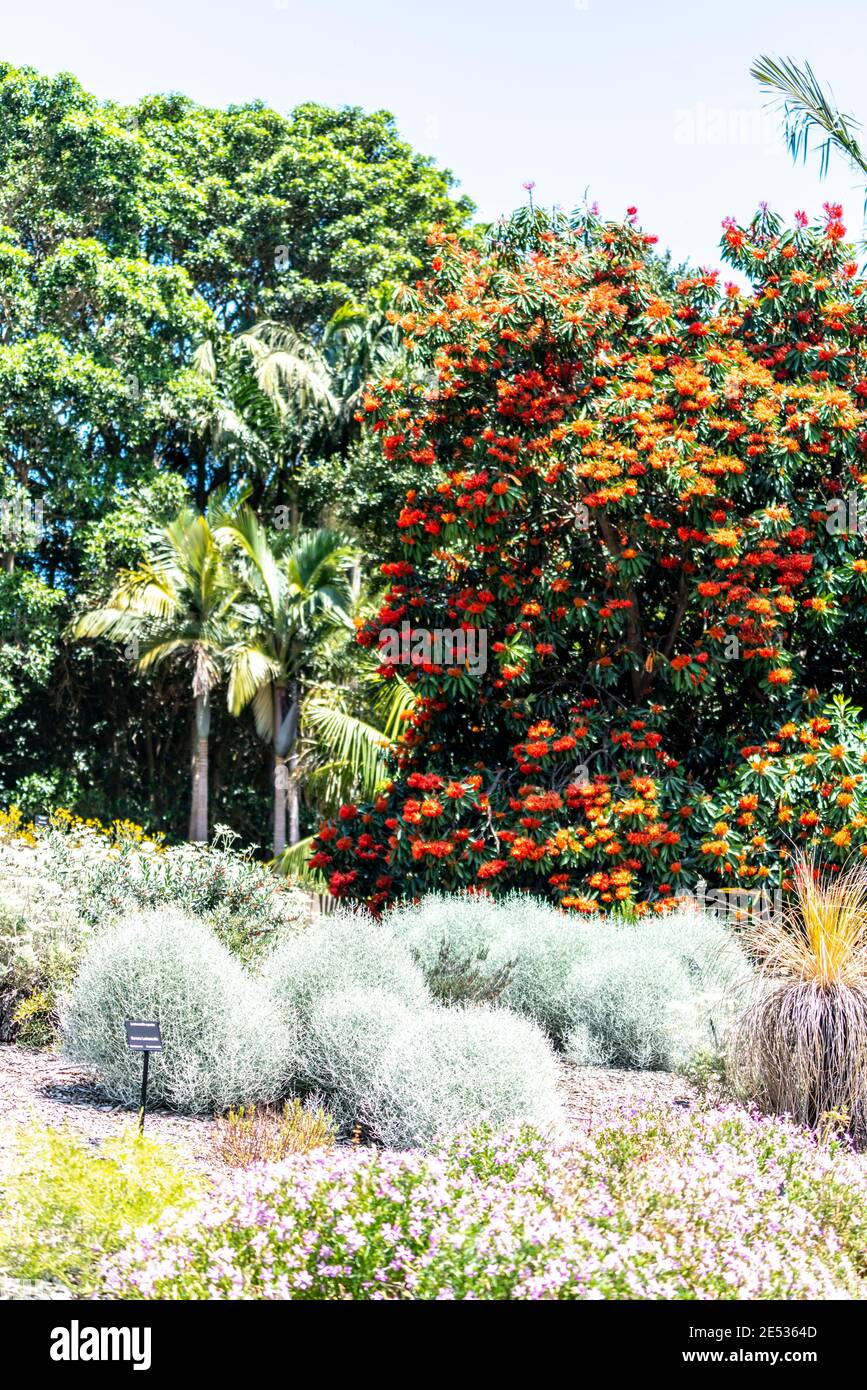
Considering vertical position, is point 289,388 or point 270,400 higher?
point 289,388

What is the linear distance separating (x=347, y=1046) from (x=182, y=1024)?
32.3 inches

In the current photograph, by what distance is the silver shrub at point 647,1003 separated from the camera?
6359mm

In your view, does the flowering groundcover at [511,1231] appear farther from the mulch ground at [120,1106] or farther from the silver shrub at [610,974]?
the silver shrub at [610,974]

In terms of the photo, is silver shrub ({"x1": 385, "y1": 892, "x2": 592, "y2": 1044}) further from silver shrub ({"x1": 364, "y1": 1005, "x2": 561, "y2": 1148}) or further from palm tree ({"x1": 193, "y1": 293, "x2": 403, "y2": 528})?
palm tree ({"x1": 193, "y1": 293, "x2": 403, "y2": 528})

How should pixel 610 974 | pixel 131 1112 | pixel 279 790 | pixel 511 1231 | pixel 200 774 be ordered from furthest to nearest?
1. pixel 200 774
2. pixel 279 790
3. pixel 610 974
4. pixel 131 1112
5. pixel 511 1231

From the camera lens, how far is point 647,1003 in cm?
675

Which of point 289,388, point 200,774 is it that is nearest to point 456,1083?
point 200,774

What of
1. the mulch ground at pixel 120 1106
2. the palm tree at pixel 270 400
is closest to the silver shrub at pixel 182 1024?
the mulch ground at pixel 120 1106

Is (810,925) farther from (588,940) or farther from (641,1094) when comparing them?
(588,940)

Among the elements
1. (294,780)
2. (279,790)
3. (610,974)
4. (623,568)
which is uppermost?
(623,568)

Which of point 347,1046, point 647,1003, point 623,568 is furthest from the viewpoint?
point 623,568

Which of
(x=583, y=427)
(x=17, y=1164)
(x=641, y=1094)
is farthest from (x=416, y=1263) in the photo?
(x=583, y=427)

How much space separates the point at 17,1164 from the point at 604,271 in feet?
30.5

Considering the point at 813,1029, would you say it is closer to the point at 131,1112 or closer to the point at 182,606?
the point at 131,1112
